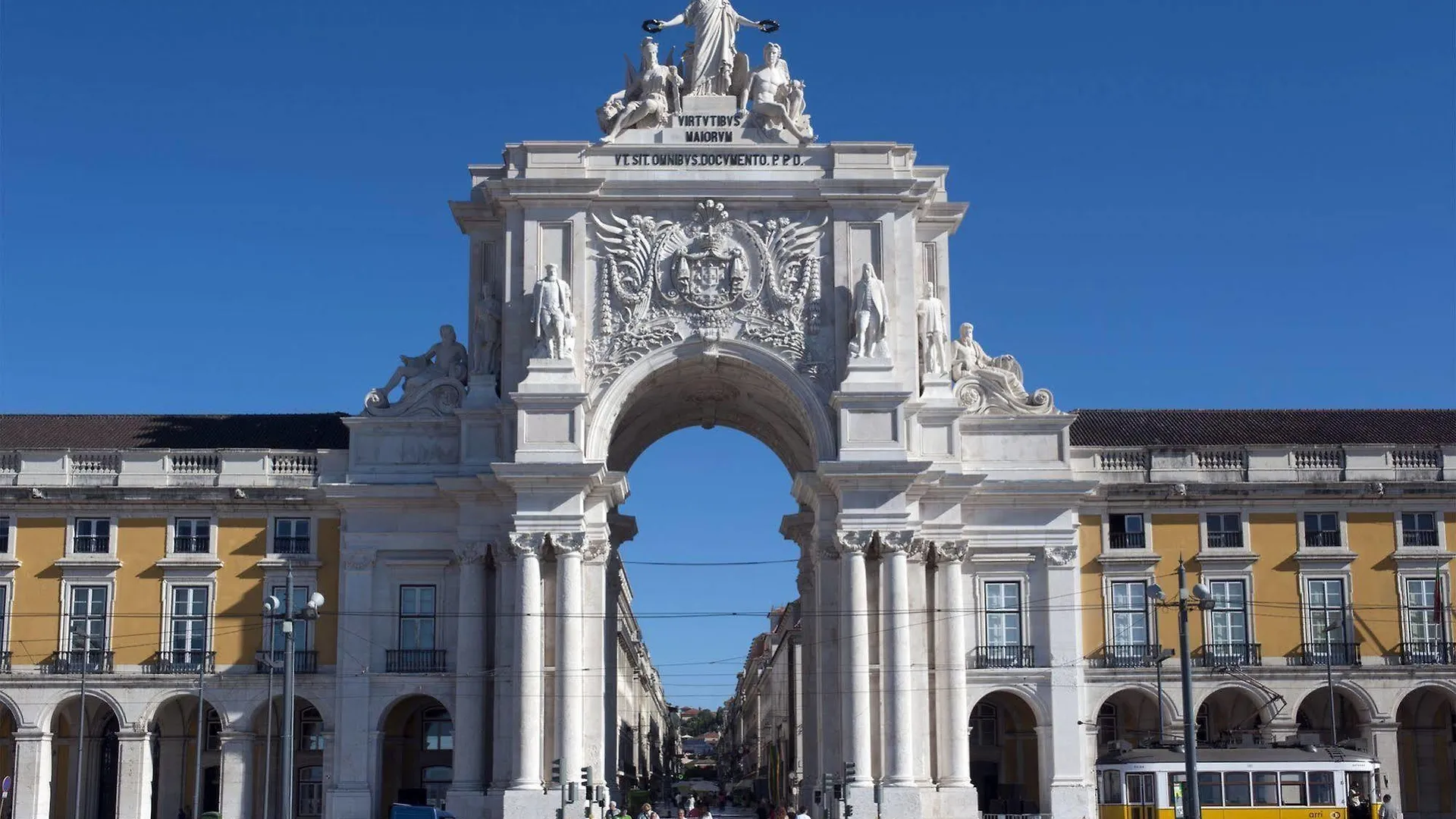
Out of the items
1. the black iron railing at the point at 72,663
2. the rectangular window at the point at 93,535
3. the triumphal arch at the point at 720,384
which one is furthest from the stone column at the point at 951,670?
the rectangular window at the point at 93,535

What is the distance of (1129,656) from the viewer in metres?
58.2

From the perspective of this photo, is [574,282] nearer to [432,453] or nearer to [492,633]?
[432,453]

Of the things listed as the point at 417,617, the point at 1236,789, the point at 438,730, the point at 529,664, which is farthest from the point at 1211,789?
the point at 438,730

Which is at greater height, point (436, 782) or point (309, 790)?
point (436, 782)

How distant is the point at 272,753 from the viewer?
5781 cm

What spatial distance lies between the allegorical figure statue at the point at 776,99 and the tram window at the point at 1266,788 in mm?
23117

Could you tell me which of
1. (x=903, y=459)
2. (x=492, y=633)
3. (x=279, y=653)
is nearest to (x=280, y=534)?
(x=279, y=653)

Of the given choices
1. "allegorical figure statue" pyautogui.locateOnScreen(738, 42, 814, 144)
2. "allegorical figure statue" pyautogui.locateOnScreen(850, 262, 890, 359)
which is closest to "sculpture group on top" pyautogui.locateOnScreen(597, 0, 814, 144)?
"allegorical figure statue" pyautogui.locateOnScreen(738, 42, 814, 144)

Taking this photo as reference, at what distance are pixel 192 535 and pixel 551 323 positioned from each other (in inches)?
526

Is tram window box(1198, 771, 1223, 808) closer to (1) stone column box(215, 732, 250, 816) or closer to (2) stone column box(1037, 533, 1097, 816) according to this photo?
(2) stone column box(1037, 533, 1097, 816)

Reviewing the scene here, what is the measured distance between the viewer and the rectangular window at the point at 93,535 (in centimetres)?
5803

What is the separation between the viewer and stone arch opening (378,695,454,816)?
2331 inches

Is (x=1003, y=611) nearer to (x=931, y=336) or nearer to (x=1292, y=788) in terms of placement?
(x=931, y=336)

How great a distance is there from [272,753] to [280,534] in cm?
668
